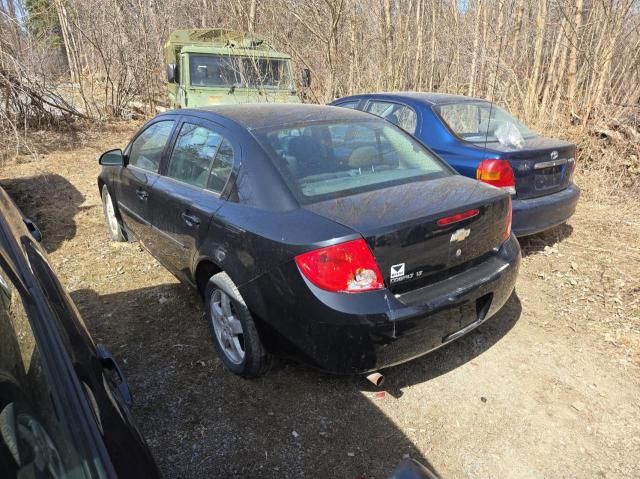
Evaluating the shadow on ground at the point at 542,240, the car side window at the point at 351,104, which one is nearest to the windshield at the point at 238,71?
the car side window at the point at 351,104

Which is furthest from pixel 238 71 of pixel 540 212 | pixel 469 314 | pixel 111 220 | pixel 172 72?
pixel 469 314

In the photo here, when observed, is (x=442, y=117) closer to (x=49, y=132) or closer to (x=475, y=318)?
(x=475, y=318)

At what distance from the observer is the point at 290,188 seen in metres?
2.51

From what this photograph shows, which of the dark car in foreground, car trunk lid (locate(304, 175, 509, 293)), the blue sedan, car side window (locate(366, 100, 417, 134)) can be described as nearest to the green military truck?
car side window (locate(366, 100, 417, 134))

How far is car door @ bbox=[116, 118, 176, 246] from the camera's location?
366 cm

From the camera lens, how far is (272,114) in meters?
3.14

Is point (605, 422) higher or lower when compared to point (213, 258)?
lower

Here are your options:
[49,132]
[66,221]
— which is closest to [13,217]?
[66,221]

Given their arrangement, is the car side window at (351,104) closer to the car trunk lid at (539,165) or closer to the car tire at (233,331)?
the car trunk lid at (539,165)

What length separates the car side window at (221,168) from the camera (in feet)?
9.21

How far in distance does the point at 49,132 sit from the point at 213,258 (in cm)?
993

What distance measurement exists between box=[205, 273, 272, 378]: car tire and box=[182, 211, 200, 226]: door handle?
36cm

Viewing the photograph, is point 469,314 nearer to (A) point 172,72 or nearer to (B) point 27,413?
(B) point 27,413

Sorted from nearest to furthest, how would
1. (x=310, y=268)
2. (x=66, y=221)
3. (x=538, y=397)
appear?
1. (x=310, y=268)
2. (x=538, y=397)
3. (x=66, y=221)
